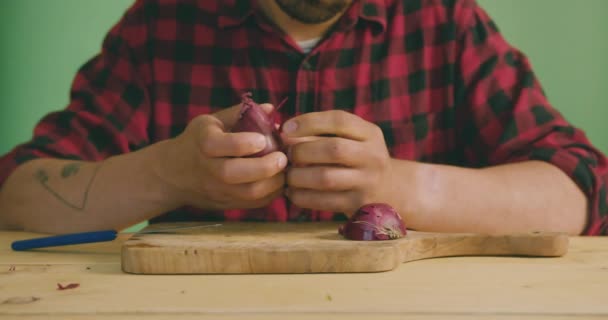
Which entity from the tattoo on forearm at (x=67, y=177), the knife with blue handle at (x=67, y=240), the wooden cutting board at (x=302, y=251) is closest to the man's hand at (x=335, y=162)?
the wooden cutting board at (x=302, y=251)

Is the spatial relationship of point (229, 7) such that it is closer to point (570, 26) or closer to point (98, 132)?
point (98, 132)

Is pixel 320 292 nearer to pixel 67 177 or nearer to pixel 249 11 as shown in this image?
pixel 67 177

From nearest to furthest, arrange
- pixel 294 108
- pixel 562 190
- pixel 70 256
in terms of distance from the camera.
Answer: pixel 70 256
pixel 562 190
pixel 294 108

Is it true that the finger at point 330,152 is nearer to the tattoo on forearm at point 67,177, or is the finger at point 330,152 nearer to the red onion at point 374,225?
the red onion at point 374,225

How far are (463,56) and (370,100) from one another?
0.75 ft

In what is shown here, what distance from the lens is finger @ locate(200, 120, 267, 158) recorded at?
935 millimetres

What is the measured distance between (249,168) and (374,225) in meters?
0.20

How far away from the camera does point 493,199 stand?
44.3 inches

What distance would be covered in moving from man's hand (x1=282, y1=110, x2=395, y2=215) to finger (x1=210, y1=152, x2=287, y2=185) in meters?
0.04

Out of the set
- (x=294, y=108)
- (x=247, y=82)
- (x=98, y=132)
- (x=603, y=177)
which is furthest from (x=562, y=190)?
(x=98, y=132)

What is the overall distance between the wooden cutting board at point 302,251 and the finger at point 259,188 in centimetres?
10

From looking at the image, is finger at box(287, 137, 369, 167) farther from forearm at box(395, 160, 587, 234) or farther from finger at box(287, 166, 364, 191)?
forearm at box(395, 160, 587, 234)

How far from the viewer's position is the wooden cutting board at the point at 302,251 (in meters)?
0.79

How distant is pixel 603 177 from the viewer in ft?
4.06
